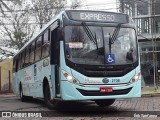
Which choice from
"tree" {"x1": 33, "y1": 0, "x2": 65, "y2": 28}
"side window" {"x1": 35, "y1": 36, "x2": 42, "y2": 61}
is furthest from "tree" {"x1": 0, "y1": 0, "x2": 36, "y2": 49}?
"side window" {"x1": 35, "y1": 36, "x2": 42, "y2": 61}

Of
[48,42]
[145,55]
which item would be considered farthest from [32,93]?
[145,55]

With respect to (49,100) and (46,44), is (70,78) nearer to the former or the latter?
(49,100)

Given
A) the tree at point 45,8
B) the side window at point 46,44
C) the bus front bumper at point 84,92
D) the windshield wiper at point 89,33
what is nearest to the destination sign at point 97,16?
the windshield wiper at point 89,33

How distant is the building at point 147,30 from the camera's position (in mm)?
26516

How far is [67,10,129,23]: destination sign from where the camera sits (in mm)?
11039

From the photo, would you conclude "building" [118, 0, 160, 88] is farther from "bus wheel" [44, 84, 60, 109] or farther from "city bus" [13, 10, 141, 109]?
"city bus" [13, 10, 141, 109]

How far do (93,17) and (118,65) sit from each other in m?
1.69

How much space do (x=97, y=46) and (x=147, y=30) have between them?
18182 mm

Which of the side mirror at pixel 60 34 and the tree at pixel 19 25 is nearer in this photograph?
the side mirror at pixel 60 34

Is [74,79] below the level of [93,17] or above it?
below

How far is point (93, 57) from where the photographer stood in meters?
10.7

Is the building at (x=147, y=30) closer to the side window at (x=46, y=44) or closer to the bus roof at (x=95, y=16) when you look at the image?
the side window at (x=46, y=44)

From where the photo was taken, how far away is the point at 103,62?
10.7 metres

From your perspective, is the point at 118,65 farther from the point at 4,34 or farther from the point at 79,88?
the point at 4,34
